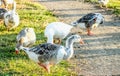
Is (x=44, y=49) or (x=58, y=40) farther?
(x=58, y=40)

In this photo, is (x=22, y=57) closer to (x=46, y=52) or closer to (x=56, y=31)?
(x=46, y=52)

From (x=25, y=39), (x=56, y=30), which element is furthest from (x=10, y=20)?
(x=25, y=39)

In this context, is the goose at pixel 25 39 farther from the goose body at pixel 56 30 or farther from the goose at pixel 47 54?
the goose at pixel 47 54

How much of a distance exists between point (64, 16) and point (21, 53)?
6662 millimetres

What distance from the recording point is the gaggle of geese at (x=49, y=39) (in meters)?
9.81

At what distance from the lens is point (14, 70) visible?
33.0 ft

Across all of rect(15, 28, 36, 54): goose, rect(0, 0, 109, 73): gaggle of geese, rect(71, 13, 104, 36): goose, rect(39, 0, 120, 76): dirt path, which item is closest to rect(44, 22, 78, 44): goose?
rect(0, 0, 109, 73): gaggle of geese

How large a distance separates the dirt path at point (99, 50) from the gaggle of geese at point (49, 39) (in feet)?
1.43

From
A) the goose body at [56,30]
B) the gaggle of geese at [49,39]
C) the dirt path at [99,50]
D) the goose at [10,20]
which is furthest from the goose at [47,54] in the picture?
the goose at [10,20]

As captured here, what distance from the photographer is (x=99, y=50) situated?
40.2ft

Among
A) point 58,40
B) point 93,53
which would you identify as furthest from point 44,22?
point 93,53

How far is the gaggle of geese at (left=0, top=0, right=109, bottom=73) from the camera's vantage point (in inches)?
386

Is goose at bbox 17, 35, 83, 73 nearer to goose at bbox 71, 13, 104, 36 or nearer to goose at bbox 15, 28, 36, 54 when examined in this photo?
goose at bbox 15, 28, 36, 54

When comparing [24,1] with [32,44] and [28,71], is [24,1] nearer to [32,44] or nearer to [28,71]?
[32,44]
